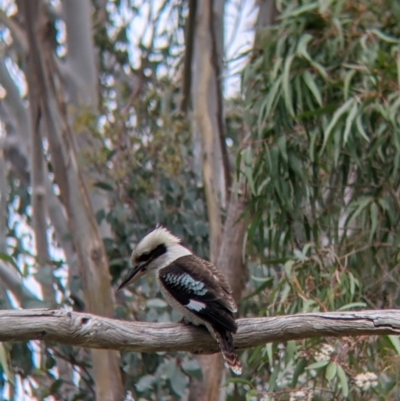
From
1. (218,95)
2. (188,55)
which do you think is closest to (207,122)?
(218,95)

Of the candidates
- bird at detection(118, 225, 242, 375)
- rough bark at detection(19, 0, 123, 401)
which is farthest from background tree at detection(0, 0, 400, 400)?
bird at detection(118, 225, 242, 375)

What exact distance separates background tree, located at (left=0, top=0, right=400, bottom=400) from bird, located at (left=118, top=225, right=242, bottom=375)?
0.56 m

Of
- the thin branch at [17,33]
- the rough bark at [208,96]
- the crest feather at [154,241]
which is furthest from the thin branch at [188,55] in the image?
the crest feather at [154,241]

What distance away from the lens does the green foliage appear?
3.85m

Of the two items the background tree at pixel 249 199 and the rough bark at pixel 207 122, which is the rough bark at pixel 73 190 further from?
the rough bark at pixel 207 122

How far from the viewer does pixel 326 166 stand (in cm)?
430

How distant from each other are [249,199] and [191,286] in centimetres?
148

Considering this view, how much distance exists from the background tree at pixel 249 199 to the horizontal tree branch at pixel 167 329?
0.75 metres

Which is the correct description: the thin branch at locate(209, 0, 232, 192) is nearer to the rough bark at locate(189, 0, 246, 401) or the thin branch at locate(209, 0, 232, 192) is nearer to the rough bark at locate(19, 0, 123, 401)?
the rough bark at locate(189, 0, 246, 401)

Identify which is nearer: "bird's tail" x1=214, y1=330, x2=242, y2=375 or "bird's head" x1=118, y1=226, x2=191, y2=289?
"bird's tail" x1=214, y1=330, x2=242, y2=375

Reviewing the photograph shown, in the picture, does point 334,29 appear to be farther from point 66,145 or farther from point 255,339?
point 255,339

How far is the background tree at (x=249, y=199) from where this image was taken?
3898 mm

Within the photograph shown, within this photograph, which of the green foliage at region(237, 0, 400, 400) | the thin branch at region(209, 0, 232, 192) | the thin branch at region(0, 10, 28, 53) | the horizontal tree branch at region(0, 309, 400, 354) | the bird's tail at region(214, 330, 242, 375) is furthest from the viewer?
the thin branch at region(209, 0, 232, 192)

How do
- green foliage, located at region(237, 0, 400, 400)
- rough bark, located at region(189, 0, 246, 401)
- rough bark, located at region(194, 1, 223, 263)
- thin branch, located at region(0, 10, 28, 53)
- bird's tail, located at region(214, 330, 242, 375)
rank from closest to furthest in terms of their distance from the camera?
bird's tail, located at region(214, 330, 242, 375) → green foliage, located at region(237, 0, 400, 400) → rough bark, located at region(189, 0, 246, 401) → thin branch, located at region(0, 10, 28, 53) → rough bark, located at region(194, 1, 223, 263)
